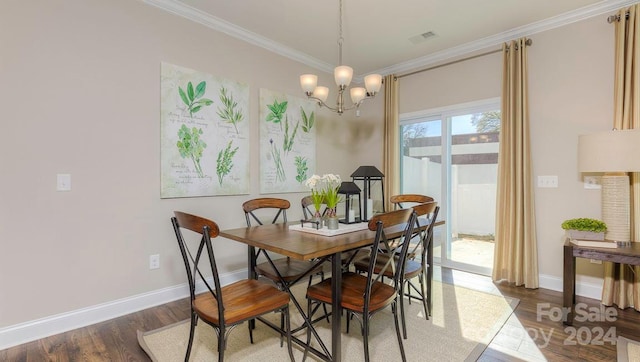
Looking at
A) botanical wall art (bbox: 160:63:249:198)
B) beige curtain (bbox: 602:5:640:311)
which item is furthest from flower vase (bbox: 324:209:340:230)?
beige curtain (bbox: 602:5:640:311)

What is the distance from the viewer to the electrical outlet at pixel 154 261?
9.20 ft

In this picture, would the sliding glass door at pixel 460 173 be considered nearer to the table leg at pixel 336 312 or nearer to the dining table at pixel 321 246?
the dining table at pixel 321 246

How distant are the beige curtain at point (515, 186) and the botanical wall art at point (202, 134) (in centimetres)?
288

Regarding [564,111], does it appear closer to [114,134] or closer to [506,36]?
[506,36]

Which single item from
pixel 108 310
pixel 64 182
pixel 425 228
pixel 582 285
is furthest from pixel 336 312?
pixel 582 285

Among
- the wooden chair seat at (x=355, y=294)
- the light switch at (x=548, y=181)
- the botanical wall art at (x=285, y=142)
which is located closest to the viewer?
the wooden chair seat at (x=355, y=294)

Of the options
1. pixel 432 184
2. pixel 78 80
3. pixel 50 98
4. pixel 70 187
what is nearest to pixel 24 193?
pixel 70 187

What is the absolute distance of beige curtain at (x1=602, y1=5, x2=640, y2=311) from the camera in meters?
2.72

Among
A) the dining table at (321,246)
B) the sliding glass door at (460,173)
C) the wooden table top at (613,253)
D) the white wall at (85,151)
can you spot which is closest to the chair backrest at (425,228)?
the dining table at (321,246)

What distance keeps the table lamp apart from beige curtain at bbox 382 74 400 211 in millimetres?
2106

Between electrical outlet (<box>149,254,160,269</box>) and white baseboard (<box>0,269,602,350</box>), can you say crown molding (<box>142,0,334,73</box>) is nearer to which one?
electrical outlet (<box>149,254,160,269</box>)

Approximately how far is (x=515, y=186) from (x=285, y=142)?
266cm

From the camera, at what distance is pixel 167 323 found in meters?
2.50

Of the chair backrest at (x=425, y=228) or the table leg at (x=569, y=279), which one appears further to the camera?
the table leg at (x=569, y=279)
